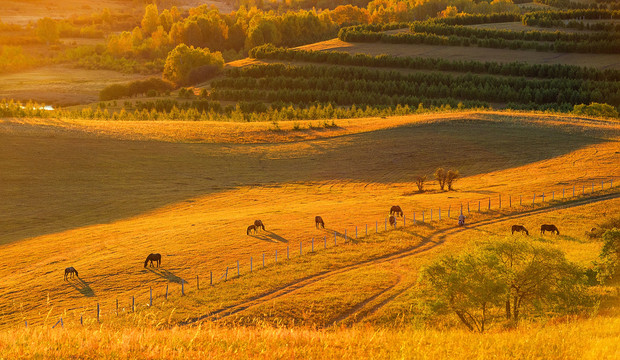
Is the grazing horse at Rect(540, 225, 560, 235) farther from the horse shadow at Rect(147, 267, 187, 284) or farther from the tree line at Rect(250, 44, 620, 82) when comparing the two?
the tree line at Rect(250, 44, 620, 82)

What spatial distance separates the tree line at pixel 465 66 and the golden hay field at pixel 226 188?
60.2 metres

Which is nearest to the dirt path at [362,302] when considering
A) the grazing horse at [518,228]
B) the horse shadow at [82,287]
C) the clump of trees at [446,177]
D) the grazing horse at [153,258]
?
the grazing horse at [518,228]

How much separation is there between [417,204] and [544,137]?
3966cm

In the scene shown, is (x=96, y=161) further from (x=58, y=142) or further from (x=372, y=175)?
(x=372, y=175)

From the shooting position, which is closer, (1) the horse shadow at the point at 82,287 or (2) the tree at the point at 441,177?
(1) the horse shadow at the point at 82,287

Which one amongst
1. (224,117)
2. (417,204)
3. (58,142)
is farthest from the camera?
(224,117)

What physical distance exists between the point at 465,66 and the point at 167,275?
14856 cm

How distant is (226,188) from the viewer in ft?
266

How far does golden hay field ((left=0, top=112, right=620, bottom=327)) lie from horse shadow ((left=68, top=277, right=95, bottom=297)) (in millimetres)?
191

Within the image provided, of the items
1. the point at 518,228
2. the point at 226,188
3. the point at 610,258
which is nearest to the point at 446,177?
the point at 518,228

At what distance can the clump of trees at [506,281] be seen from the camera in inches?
1264

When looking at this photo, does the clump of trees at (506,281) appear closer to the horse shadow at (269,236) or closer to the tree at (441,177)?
the horse shadow at (269,236)

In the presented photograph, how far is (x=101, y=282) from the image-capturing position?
45.9m

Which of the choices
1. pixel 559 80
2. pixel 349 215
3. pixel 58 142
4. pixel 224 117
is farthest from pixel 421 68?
pixel 349 215
